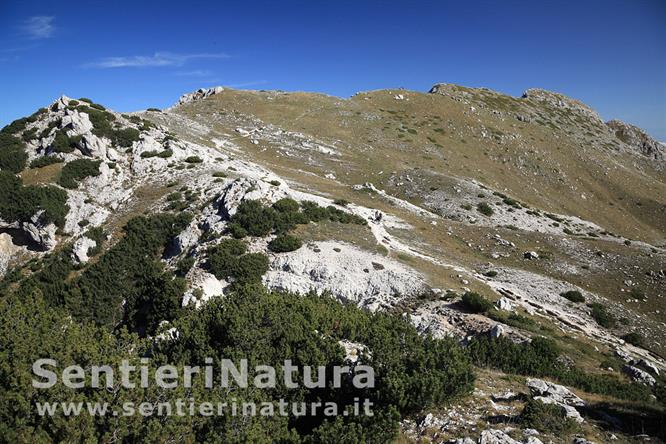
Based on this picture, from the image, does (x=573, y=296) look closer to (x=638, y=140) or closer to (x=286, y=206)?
(x=286, y=206)

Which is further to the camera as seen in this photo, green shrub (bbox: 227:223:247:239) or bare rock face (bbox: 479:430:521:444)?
green shrub (bbox: 227:223:247:239)

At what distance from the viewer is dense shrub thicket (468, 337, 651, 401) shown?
16.7 m

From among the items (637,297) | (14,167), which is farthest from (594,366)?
(14,167)

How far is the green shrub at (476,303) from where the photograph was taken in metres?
24.9

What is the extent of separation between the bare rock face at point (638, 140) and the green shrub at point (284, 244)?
139366 millimetres

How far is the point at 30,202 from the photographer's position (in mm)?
34281

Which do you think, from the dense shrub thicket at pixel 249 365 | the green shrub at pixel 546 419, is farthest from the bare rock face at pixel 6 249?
Result: the green shrub at pixel 546 419

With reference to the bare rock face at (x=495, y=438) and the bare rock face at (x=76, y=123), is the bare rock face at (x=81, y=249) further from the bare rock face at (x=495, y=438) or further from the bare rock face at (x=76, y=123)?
the bare rock face at (x=495, y=438)

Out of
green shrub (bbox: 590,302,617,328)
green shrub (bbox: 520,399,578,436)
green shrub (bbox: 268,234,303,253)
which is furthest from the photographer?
green shrub (bbox: 268,234,303,253)

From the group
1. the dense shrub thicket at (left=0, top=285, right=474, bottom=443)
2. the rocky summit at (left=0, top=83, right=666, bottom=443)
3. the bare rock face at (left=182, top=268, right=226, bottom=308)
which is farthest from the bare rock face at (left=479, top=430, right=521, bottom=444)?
the bare rock face at (left=182, top=268, right=226, bottom=308)

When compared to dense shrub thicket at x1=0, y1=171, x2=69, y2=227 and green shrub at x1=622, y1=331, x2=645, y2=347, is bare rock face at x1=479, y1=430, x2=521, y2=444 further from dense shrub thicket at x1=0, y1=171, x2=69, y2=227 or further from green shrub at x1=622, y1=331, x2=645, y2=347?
dense shrub thicket at x1=0, y1=171, x2=69, y2=227

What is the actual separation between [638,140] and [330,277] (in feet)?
476

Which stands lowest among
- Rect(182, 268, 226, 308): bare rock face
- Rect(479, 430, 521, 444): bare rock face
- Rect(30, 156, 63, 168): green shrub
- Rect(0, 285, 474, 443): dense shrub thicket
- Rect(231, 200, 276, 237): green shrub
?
Rect(479, 430, 521, 444): bare rock face

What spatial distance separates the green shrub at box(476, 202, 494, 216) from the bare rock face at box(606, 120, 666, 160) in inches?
4115
